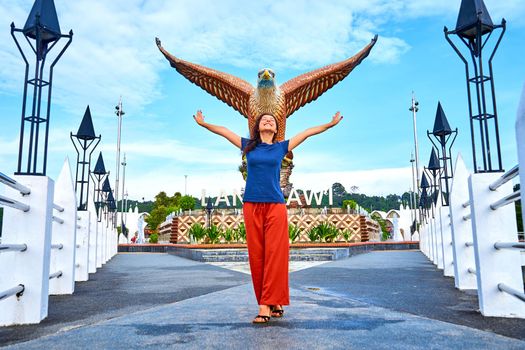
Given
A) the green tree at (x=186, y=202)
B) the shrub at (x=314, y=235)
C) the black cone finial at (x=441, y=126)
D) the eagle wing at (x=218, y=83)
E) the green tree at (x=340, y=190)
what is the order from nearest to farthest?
the black cone finial at (x=441, y=126) < the eagle wing at (x=218, y=83) < the shrub at (x=314, y=235) < the green tree at (x=186, y=202) < the green tree at (x=340, y=190)

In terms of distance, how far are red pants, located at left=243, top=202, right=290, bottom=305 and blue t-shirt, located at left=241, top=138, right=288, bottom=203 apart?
0.17ft

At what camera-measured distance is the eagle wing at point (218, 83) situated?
37.2 feet

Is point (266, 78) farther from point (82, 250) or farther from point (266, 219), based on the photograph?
point (266, 219)

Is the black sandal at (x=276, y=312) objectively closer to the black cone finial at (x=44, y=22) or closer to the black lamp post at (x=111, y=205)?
the black cone finial at (x=44, y=22)

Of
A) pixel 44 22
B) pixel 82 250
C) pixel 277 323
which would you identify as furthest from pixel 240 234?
pixel 277 323

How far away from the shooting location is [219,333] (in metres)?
2.16

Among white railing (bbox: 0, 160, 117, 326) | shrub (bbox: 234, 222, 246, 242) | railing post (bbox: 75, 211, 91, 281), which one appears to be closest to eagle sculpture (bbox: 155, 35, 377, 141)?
shrub (bbox: 234, 222, 246, 242)

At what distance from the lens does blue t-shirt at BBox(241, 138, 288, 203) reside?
9.51 ft

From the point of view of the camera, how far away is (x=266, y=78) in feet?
32.6

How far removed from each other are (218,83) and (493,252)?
9943 millimetres

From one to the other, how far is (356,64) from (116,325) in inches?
393

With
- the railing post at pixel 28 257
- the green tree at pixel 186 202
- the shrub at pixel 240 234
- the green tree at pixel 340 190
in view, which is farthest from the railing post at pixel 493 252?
the green tree at pixel 340 190

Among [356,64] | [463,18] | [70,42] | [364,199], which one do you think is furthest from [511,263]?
[364,199]

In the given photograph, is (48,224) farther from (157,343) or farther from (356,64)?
(356,64)
